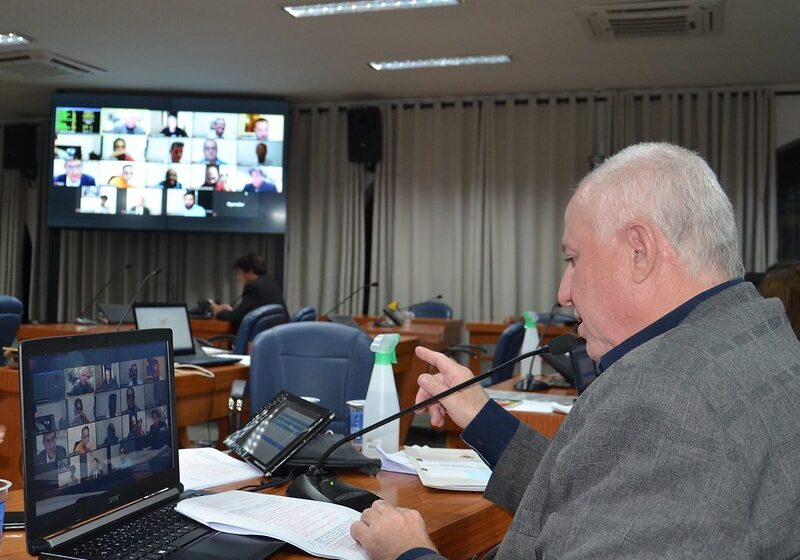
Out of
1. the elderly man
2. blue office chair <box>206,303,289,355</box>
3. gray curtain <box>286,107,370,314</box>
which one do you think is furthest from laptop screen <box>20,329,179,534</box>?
gray curtain <box>286,107,370,314</box>

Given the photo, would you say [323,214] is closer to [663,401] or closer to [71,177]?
[71,177]

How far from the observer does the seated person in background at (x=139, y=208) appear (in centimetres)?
780

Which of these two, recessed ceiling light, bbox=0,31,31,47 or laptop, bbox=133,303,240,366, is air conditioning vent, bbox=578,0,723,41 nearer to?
laptop, bbox=133,303,240,366

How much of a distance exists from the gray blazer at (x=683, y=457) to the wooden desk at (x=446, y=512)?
0.45 metres

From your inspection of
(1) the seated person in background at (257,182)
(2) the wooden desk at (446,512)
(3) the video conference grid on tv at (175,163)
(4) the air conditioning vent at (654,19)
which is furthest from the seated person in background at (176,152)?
(2) the wooden desk at (446,512)

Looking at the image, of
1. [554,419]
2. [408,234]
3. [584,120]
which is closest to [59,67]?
[408,234]

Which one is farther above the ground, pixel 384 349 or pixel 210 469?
pixel 384 349

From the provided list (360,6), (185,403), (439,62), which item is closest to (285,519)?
(185,403)

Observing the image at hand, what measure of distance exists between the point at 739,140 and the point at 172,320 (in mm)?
5655

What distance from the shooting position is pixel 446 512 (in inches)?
59.8

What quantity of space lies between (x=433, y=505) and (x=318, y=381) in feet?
4.58

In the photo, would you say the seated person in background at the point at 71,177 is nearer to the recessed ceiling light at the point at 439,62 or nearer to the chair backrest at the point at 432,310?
the recessed ceiling light at the point at 439,62

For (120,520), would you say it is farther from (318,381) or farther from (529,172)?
(529,172)

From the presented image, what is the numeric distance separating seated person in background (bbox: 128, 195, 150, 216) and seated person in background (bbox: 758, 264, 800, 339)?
635 centimetres
